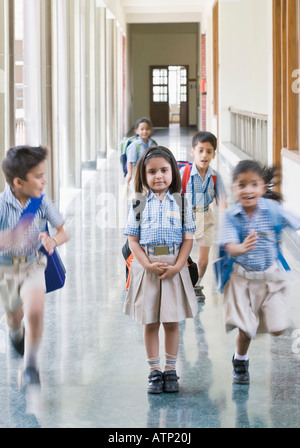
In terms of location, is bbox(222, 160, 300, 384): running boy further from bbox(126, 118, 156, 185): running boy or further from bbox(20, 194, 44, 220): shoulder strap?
bbox(126, 118, 156, 185): running boy

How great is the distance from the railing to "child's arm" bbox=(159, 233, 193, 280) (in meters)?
7.14

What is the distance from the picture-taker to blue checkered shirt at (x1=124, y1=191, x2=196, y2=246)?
3.58 metres

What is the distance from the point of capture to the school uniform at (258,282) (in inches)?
138

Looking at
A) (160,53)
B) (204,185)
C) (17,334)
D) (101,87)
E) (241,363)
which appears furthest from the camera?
(160,53)

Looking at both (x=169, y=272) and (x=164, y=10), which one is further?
(x=164, y=10)

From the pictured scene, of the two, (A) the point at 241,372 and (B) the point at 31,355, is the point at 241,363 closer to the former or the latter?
(A) the point at 241,372

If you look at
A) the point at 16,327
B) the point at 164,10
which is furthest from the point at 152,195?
the point at 164,10

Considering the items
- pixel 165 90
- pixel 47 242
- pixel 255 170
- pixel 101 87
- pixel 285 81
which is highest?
pixel 165 90

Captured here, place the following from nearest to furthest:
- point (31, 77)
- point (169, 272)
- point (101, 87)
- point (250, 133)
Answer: point (169, 272), point (31, 77), point (250, 133), point (101, 87)

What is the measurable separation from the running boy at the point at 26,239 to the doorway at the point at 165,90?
102 feet

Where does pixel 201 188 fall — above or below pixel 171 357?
above

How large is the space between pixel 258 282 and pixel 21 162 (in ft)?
4.02

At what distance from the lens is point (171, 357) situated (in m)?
3.64

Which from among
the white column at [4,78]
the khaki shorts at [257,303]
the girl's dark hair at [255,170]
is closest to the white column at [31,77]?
the white column at [4,78]
